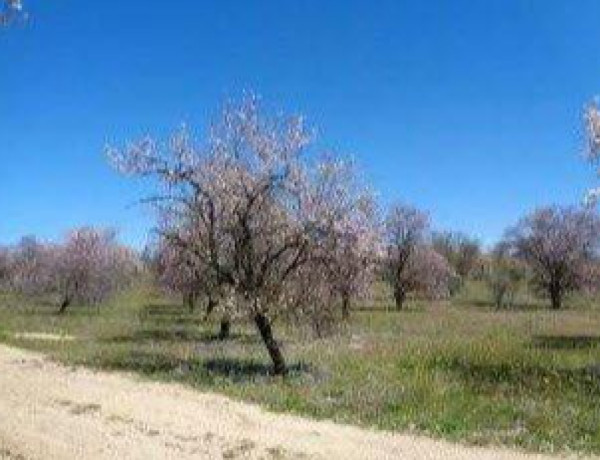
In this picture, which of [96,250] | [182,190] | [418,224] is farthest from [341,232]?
[418,224]

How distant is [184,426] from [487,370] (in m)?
17.2

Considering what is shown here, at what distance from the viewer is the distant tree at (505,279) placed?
118m

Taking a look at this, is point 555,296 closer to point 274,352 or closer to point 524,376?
point 524,376

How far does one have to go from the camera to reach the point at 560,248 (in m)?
115

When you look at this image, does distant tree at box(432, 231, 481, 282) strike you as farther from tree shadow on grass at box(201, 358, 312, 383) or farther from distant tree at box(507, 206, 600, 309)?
tree shadow on grass at box(201, 358, 312, 383)

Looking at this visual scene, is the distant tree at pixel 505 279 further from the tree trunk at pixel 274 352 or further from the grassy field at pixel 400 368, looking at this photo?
the tree trunk at pixel 274 352

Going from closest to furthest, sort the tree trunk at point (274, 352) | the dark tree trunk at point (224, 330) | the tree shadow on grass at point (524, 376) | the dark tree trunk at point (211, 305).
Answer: the tree shadow on grass at point (524, 376), the tree trunk at point (274, 352), the dark tree trunk at point (211, 305), the dark tree trunk at point (224, 330)

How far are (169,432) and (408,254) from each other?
87.1 meters

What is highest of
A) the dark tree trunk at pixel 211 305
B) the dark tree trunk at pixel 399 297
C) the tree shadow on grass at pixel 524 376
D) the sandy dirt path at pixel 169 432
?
the dark tree trunk at pixel 399 297

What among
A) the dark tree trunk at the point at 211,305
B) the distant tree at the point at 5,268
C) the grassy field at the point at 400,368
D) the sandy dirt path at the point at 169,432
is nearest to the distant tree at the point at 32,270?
the distant tree at the point at 5,268

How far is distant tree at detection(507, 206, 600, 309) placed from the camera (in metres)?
114

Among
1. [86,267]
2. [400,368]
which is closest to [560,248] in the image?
[86,267]

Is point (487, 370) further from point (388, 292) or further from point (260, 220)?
point (388, 292)

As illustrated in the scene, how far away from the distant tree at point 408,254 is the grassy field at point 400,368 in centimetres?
3400
